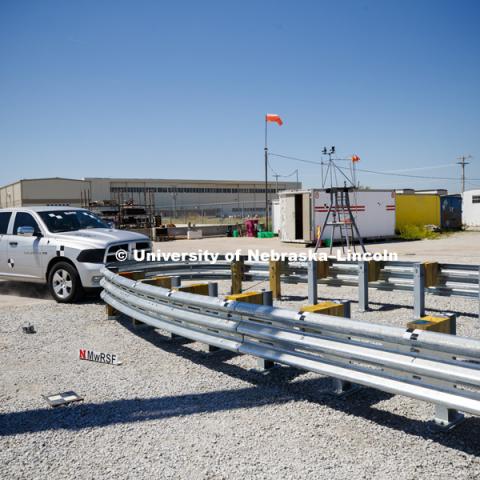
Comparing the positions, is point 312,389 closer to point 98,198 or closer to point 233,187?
point 98,198

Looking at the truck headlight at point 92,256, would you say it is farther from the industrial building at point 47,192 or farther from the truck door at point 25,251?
the industrial building at point 47,192

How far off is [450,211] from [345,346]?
33062mm

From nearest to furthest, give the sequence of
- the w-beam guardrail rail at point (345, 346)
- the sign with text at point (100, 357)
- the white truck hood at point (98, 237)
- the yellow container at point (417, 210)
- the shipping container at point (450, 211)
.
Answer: the w-beam guardrail rail at point (345, 346), the sign with text at point (100, 357), the white truck hood at point (98, 237), the yellow container at point (417, 210), the shipping container at point (450, 211)

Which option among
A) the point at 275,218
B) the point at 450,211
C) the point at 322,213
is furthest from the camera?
the point at 450,211

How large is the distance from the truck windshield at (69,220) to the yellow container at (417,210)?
21546 millimetres

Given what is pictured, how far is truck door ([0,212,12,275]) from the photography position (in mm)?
11008

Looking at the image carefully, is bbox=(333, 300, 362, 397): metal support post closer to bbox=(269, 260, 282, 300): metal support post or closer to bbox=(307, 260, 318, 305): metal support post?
bbox=(307, 260, 318, 305): metal support post

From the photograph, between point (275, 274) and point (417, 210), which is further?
point (417, 210)

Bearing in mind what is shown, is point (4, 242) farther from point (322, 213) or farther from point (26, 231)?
point (322, 213)

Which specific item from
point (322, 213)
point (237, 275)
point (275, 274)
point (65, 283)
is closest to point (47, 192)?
point (322, 213)

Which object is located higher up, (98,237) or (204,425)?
(98,237)

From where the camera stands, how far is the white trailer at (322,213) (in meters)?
24.8

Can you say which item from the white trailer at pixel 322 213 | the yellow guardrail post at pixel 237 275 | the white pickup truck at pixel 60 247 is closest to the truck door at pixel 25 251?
the white pickup truck at pixel 60 247

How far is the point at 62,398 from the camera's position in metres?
4.80
